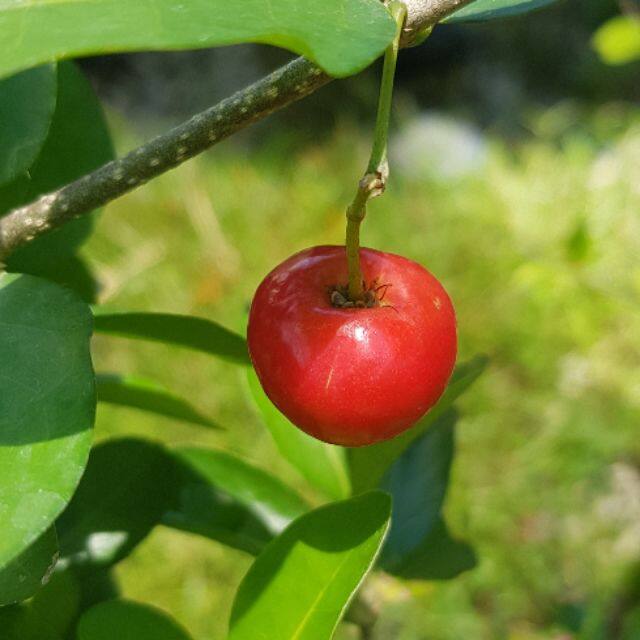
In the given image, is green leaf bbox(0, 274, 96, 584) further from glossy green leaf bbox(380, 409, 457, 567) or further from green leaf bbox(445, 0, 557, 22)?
glossy green leaf bbox(380, 409, 457, 567)

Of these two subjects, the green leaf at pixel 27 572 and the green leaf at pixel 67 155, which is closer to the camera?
the green leaf at pixel 27 572

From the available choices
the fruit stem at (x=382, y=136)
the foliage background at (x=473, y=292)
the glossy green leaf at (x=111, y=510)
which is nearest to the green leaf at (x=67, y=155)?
the glossy green leaf at (x=111, y=510)

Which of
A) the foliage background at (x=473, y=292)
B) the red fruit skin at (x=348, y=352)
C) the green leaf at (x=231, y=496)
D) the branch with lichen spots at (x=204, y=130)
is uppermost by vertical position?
the branch with lichen spots at (x=204, y=130)

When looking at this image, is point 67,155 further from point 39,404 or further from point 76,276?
point 39,404

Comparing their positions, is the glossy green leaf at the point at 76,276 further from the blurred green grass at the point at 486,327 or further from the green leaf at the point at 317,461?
the blurred green grass at the point at 486,327

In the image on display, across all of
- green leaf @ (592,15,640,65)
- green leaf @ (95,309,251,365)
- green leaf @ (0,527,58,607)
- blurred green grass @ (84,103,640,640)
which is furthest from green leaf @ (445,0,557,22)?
blurred green grass @ (84,103,640,640)

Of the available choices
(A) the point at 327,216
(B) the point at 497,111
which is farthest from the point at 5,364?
(B) the point at 497,111

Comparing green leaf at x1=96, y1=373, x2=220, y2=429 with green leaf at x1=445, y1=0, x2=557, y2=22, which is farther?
green leaf at x1=96, y1=373, x2=220, y2=429
